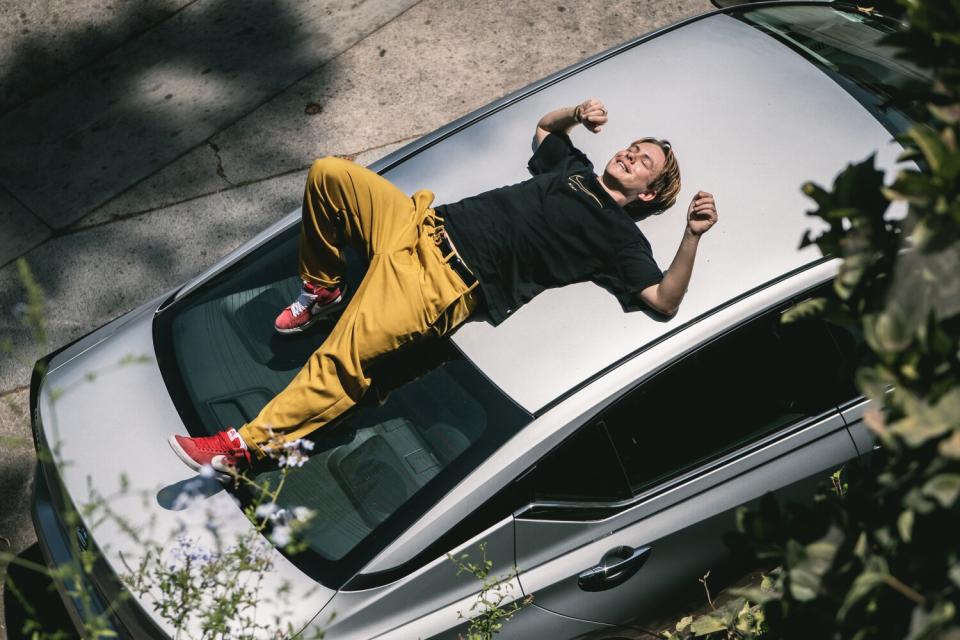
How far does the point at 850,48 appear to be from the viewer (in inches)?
146

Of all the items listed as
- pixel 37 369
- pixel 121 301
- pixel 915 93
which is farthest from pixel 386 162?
pixel 915 93

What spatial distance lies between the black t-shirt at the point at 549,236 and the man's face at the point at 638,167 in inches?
3.5

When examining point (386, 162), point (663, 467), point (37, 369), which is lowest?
point (663, 467)

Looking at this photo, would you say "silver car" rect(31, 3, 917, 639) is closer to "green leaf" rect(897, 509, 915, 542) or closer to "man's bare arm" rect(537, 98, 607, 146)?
"man's bare arm" rect(537, 98, 607, 146)

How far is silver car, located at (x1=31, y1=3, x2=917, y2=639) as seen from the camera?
2666 millimetres

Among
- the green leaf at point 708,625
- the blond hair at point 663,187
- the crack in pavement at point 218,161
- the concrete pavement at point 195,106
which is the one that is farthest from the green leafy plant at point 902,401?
the crack in pavement at point 218,161

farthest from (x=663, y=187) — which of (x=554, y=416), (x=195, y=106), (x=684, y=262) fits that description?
(x=195, y=106)

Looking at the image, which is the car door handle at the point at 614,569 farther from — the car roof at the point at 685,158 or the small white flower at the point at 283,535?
the small white flower at the point at 283,535

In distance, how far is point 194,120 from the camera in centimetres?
542

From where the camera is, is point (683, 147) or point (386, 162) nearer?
point (683, 147)

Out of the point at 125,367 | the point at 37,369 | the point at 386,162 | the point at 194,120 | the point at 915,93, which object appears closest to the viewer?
the point at 915,93

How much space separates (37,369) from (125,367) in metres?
0.28

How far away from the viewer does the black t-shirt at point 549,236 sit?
9.76 feet

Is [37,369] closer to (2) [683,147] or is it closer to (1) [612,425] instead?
(1) [612,425]
